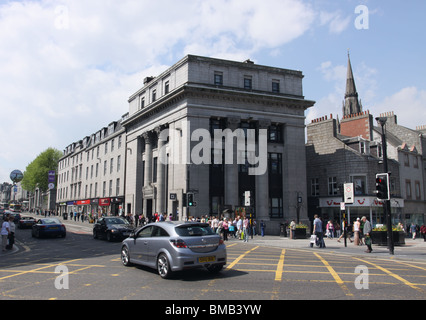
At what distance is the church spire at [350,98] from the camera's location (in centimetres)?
9606

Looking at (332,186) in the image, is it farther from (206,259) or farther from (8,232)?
(206,259)

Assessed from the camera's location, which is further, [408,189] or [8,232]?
[408,189]

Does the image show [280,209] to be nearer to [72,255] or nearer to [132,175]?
[132,175]

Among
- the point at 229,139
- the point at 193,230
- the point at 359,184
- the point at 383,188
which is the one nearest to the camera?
the point at 193,230

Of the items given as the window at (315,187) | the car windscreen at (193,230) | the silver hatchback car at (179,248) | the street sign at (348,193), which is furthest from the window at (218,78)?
the car windscreen at (193,230)

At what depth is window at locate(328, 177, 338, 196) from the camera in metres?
40.8

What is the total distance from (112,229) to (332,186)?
28129mm

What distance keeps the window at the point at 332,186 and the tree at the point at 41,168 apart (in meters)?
72.4

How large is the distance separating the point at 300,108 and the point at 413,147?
1808cm

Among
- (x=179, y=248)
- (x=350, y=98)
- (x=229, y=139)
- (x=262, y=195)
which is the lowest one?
(x=179, y=248)

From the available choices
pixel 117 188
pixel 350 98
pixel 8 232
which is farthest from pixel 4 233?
pixel 350 98

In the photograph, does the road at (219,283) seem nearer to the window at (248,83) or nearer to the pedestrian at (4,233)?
the pedestrian at (4,233)

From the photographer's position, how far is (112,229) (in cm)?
2183

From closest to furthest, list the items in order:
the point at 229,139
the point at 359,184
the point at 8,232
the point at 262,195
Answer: the point at 8,232 < the point at 229,139 < the point at 262,195 < the point at 359,184
